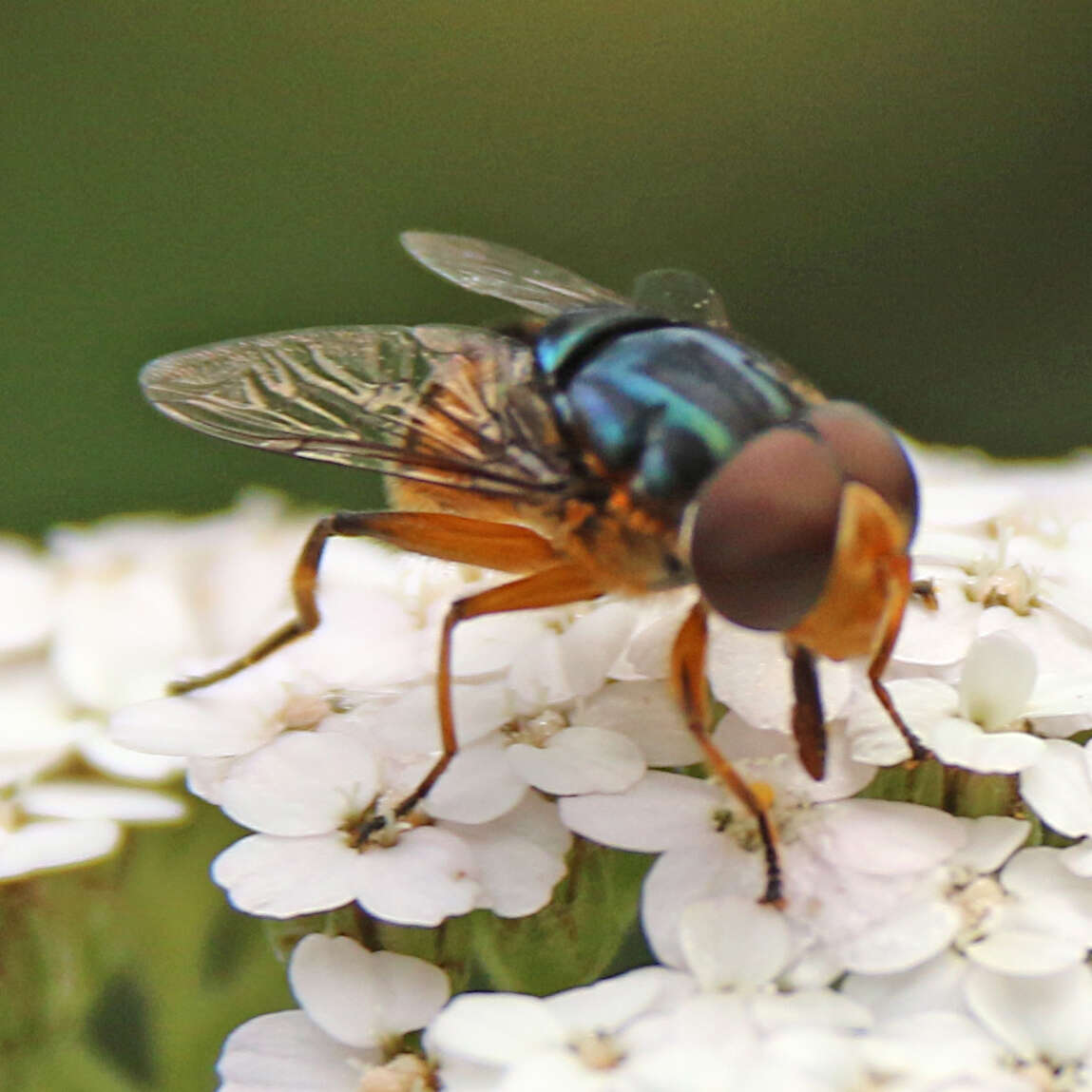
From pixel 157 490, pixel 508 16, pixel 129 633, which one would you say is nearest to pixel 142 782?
pixel 129 633

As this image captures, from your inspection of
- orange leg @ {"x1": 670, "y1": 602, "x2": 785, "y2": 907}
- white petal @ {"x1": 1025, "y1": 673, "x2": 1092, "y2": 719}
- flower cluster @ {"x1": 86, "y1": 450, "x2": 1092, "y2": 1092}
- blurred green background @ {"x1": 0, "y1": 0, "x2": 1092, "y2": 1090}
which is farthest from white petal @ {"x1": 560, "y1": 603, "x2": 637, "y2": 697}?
blurred green background @ {"x1": 0, "y1": 0, "x2": 1092, "y2": 1090}

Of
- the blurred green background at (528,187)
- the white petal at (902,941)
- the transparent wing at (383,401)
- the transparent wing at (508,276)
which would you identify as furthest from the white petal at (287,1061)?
the blurred green background at (528,187)

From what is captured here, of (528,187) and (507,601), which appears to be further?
(528,187)

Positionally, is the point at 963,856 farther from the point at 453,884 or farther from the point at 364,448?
the point at 364,448

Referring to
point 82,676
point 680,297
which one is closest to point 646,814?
point 680,297

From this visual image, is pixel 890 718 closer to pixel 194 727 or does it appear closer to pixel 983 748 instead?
pixel 983 748
